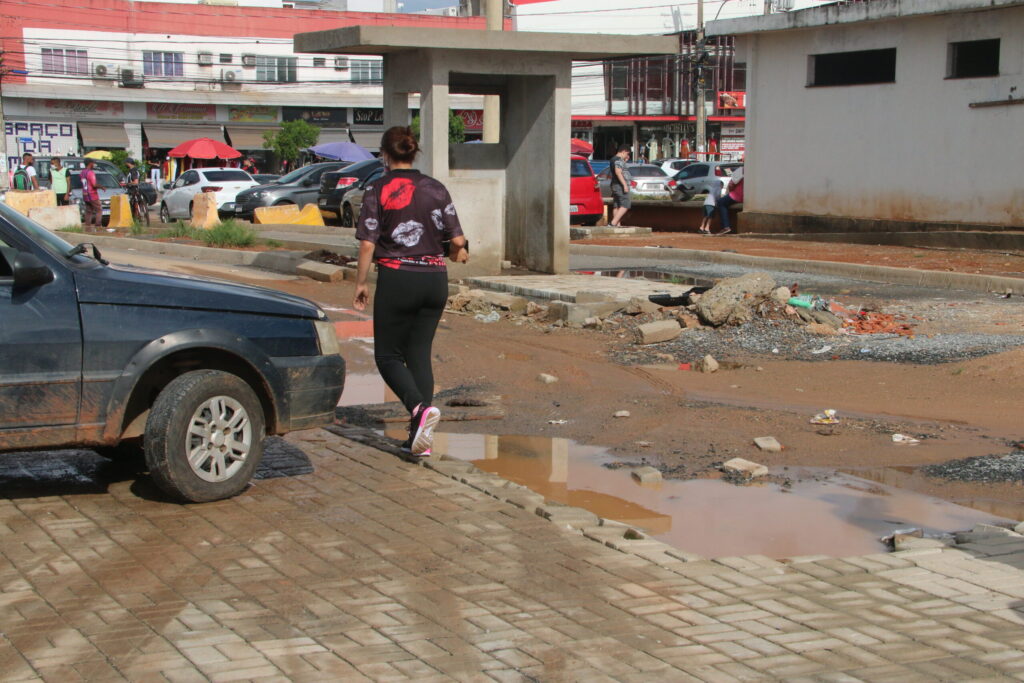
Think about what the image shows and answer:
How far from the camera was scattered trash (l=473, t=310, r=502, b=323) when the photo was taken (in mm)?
13164

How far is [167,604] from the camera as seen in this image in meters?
4.71

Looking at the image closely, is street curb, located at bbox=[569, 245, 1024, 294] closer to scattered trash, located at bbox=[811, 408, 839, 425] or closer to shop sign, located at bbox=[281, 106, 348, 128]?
scattered trash, located at bbox=[811, 408, 839, 425]

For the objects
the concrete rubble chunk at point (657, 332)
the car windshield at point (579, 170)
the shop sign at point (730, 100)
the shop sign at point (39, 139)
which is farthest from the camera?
the shop sign at point (730, 100)

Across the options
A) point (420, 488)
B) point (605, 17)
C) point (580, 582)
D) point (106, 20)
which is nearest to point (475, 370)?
point (420, 488)

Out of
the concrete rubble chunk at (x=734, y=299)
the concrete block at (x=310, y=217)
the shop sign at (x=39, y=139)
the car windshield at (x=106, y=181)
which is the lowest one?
the concrete rubble chunk at (x=734, y=299)

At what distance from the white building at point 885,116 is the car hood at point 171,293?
61.6 feet

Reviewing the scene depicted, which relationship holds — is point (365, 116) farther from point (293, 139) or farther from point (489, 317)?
point (489, 317)

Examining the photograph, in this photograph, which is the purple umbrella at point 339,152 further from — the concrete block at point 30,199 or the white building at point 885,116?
the white building at point 885,116

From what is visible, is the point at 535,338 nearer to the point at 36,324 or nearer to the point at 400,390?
the point at 400,390

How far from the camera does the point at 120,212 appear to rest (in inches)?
1123

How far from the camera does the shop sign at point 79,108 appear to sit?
57.1 metres

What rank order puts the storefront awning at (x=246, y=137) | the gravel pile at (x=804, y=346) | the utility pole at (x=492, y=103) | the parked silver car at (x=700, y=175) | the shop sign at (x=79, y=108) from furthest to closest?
the storefront awning at (x=246, y=137) → the shop sign at (x=79, y=108) → the parked silver car at (x=700, y=175) → the utility pole at (x=492, y=103) → the gravel pile at (x=804, y=346)

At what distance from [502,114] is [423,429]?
10.7m

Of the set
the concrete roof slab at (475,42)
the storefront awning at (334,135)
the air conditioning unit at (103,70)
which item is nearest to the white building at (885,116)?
the concrete roof slab at (475,42)
